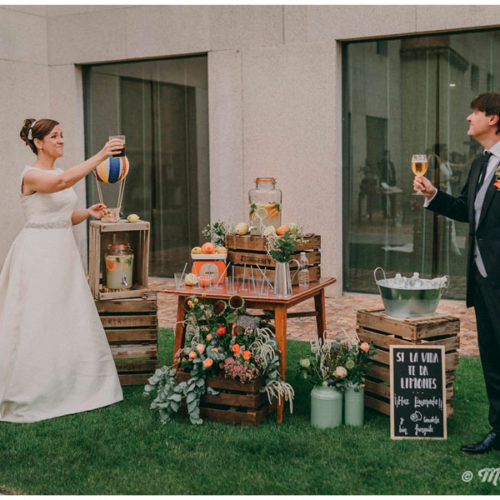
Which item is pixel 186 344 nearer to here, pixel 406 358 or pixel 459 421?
pixel 406 358

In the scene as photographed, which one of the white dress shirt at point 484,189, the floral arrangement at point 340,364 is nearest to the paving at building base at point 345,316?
the floral arrangement at point 340,364

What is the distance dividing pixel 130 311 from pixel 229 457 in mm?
1644

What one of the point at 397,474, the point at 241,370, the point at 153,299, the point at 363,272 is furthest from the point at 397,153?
the point at 397,474

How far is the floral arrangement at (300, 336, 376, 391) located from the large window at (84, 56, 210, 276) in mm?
5433

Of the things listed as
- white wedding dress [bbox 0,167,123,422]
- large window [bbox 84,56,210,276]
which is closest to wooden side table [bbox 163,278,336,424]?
white wedding dress [bbox 0,167,123,422]

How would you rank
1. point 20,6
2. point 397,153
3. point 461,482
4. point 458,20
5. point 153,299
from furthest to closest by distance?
1. point 20,6
2. point 397,153
3. point 458,20
4. point 153,299
5. point 461,482

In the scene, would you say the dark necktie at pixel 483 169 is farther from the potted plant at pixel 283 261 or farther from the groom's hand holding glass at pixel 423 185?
the potted plant at pixel 283 261

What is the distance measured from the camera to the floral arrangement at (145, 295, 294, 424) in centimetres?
420

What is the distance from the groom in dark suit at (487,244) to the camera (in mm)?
3621

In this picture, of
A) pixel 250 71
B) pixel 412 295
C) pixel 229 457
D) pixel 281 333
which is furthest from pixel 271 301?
pixel 250 71

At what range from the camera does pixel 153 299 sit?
5016 mm

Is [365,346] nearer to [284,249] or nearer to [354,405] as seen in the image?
[354,405]

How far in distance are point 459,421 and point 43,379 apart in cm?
264

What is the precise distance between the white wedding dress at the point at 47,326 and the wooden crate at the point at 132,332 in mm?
350
